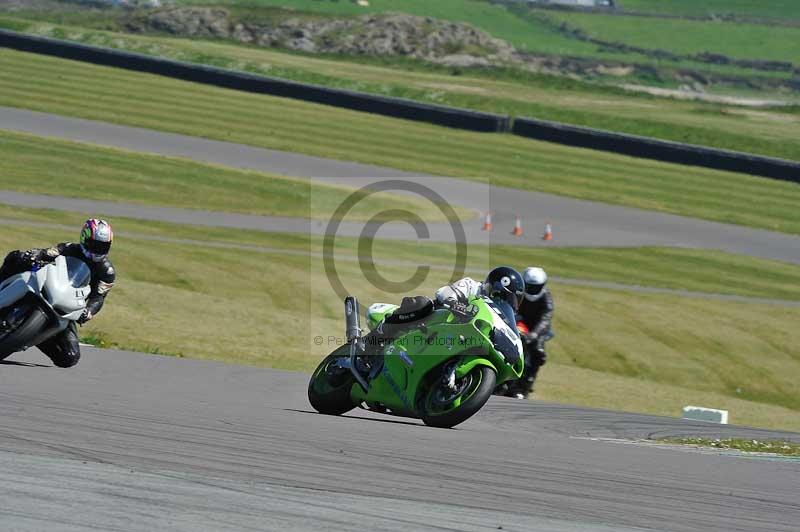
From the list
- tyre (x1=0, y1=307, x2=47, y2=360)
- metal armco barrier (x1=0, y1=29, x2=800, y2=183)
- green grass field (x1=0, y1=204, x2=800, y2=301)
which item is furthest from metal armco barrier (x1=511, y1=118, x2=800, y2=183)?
tyre (x1=0, y1=307, x2=47, y2=360)

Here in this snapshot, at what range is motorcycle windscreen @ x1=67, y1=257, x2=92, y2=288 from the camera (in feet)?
36.9

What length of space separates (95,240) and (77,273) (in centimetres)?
38

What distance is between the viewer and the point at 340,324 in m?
19.7

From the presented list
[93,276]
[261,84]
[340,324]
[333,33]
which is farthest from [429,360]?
[333,33]

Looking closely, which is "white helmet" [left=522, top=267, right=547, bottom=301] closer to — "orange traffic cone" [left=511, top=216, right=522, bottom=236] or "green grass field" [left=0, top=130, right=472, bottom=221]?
"green grass field" [left=0, top=130, right=472, bottom=221]

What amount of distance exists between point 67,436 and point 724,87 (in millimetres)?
74918

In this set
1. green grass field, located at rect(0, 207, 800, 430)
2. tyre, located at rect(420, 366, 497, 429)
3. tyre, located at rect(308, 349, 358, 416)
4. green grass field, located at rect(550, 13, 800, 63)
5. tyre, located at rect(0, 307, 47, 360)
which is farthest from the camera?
green grass field, located at rect(550, 13, 800, 63)

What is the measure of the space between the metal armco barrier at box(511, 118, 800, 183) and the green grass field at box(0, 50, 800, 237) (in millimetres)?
410

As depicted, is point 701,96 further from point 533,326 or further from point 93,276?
point 93,276

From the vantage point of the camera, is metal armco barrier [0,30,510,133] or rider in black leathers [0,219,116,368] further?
metal armco barrier [0,30,510,133]

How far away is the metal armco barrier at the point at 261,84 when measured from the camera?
45.5 m

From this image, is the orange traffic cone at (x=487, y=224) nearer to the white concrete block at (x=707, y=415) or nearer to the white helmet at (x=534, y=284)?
the white helmet at (x=534, y=284)

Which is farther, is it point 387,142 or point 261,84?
point 261,84

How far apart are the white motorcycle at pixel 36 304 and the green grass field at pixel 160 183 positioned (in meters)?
18.9
